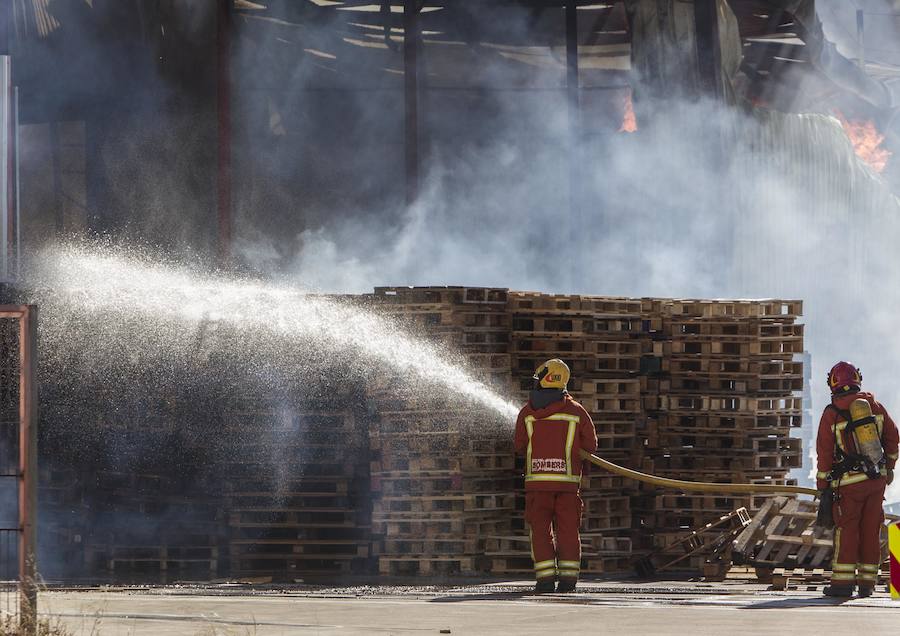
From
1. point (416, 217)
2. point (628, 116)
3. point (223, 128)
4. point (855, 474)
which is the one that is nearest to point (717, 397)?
point (855, 474)

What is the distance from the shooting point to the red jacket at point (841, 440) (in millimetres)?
11641

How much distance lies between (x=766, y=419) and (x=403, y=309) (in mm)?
3647

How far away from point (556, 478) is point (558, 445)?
0.82 ft

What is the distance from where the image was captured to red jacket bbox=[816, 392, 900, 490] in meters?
11.6

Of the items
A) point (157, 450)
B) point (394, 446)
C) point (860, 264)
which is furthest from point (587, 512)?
point (860, 264)

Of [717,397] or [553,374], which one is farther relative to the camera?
[717,397]

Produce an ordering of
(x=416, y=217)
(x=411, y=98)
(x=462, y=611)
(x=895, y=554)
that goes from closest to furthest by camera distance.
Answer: (x=895, y=554) < (x=462, y=611) < (x=411, y=98) < (x=416, y=217)

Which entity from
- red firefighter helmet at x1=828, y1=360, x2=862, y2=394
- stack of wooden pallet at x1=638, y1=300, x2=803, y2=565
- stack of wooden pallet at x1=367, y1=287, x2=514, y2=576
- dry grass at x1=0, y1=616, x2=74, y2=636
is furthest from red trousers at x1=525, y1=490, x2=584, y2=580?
dry grass at x1=0, y1=616, x2=74, y2=636

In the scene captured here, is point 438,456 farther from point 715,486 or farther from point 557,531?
point 715,486

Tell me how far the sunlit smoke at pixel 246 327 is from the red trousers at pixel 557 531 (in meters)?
1.93

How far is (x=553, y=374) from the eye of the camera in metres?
11.8

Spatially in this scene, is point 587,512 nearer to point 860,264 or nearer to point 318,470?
point 318,470

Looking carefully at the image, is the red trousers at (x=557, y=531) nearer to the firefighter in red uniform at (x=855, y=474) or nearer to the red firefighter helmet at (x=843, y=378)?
the firefighter in red uniform at (x=855, y=474)

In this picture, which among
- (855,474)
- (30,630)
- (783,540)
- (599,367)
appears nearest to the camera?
(30,630)
